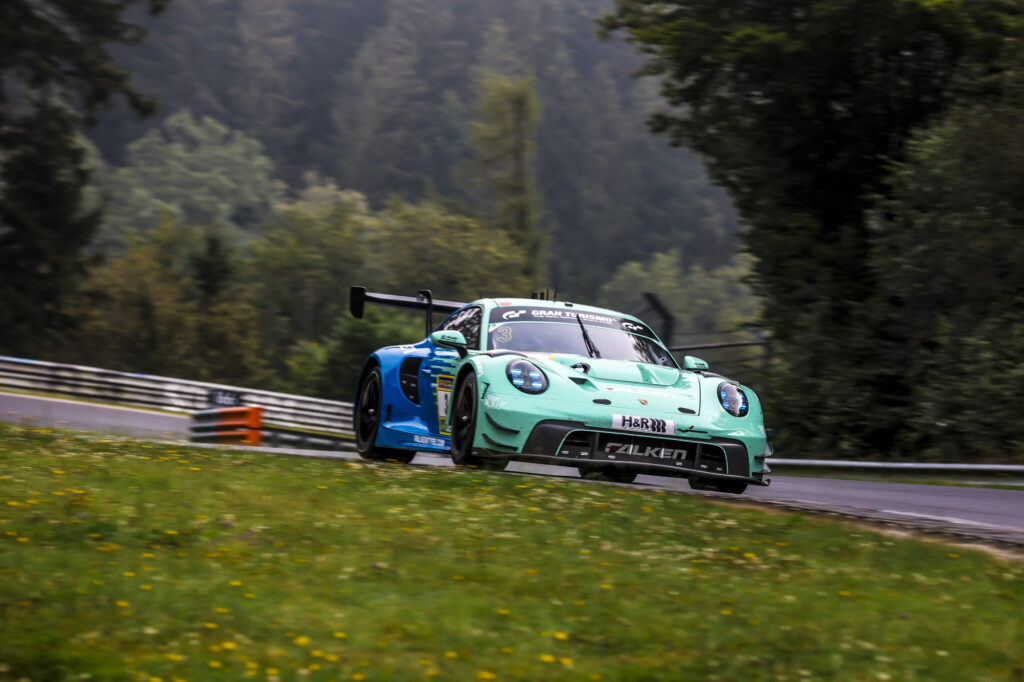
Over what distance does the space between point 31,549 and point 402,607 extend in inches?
72.4

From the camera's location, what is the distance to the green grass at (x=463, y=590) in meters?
4.34

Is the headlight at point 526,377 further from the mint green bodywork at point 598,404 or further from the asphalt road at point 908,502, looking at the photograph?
the asphalt road at point 908,502

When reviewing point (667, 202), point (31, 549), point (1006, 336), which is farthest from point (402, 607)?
point (667, 202)

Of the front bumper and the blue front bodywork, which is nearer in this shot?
the front bumper

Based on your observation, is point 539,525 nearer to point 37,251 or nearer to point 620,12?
point 620,12

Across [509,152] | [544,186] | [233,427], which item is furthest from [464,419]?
[544,186]

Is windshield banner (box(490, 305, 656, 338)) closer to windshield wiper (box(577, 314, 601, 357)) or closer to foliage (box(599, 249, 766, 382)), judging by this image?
windshield wiper (box(577, 314, 601, 357))

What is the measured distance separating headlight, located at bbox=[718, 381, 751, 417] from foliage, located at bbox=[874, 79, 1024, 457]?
25.5 ft

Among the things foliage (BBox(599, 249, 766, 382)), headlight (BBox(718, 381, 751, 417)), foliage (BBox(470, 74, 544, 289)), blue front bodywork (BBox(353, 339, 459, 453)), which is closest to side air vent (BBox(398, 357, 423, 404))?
blue front bodywork (BBox(353, 339, 459, 453))

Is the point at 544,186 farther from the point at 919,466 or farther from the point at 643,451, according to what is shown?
the point at 643,451

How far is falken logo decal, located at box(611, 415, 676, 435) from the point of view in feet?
28.2

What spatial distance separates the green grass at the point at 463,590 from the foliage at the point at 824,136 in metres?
13.1

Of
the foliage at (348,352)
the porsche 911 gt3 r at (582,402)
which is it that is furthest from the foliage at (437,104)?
the porsche 911 gt3 r at (582,402)

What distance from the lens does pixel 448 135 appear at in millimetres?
115812
